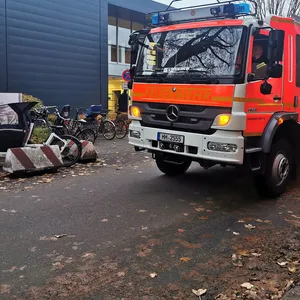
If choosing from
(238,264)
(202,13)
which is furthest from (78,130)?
(238,264)

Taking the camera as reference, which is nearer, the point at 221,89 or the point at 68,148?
the point at 221,89

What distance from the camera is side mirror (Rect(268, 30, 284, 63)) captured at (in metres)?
5.49

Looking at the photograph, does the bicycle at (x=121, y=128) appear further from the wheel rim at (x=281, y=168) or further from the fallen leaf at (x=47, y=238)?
the fallen leaf at (x=47, y=238)

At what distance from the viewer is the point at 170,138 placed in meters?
6.24

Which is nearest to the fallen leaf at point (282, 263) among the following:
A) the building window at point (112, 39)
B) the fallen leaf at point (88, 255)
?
the fallen leaf at point (88, 255)

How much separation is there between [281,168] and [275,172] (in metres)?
0.19

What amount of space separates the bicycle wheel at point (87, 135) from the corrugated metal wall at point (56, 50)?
4076 mm

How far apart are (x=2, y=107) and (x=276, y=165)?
6953 mm

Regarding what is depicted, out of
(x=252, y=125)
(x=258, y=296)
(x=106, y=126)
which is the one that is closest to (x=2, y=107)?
(x=106, y=126)

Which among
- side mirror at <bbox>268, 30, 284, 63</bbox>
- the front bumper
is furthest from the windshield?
the front bumper

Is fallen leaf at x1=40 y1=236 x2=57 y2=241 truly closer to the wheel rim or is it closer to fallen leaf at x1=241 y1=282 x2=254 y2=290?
fallen leaf at x1=241 y1=282 x2=254 y2=290

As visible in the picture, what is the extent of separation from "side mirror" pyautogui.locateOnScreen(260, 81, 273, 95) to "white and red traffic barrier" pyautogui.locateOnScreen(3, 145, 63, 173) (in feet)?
15.2

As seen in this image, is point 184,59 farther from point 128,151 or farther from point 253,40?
point 128,151

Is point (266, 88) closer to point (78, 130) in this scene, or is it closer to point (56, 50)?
point (78, 130)
